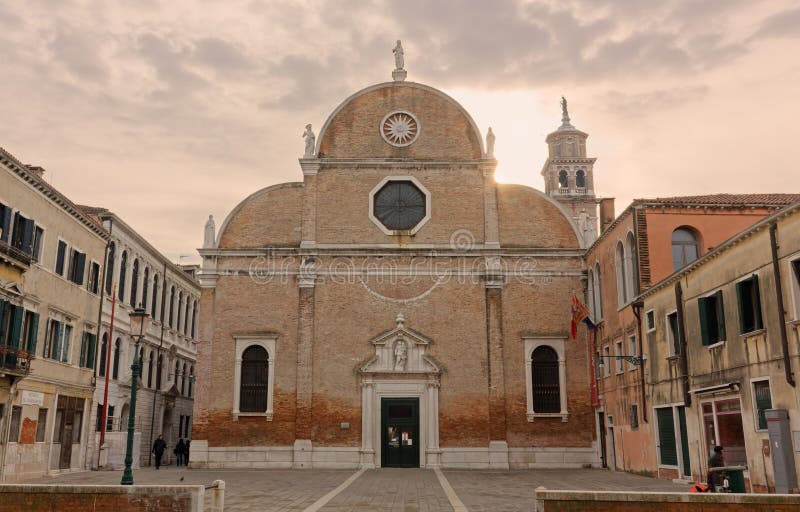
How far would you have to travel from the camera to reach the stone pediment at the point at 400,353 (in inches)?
1041

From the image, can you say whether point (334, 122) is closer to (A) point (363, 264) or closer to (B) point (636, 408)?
(A) point (363, 264)

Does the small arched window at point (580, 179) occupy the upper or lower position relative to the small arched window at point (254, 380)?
upper

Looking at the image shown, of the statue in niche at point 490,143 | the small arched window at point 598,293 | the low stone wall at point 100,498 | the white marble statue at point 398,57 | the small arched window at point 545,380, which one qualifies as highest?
the white marble statue at point 398,57

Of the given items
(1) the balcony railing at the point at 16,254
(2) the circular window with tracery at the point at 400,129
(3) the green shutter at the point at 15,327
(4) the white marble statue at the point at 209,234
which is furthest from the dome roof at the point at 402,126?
(3) the green shutter at the point at 15,327

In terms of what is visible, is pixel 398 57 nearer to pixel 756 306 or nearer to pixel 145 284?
pixel 145 284

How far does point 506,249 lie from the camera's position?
2753 centimetres

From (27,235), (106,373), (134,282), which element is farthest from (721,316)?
(134,282)

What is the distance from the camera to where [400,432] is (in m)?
26.2

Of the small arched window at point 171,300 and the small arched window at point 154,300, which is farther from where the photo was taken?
the small arched window at point 171,300

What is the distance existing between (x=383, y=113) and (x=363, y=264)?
637 cm

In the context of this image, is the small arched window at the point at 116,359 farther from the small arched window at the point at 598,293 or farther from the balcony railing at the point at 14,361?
the small arched window at the point at 598,293

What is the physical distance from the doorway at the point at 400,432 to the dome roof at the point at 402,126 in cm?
968

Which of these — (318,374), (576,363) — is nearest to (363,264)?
(318,374)

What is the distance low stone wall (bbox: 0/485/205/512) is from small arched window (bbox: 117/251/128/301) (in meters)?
19.3
